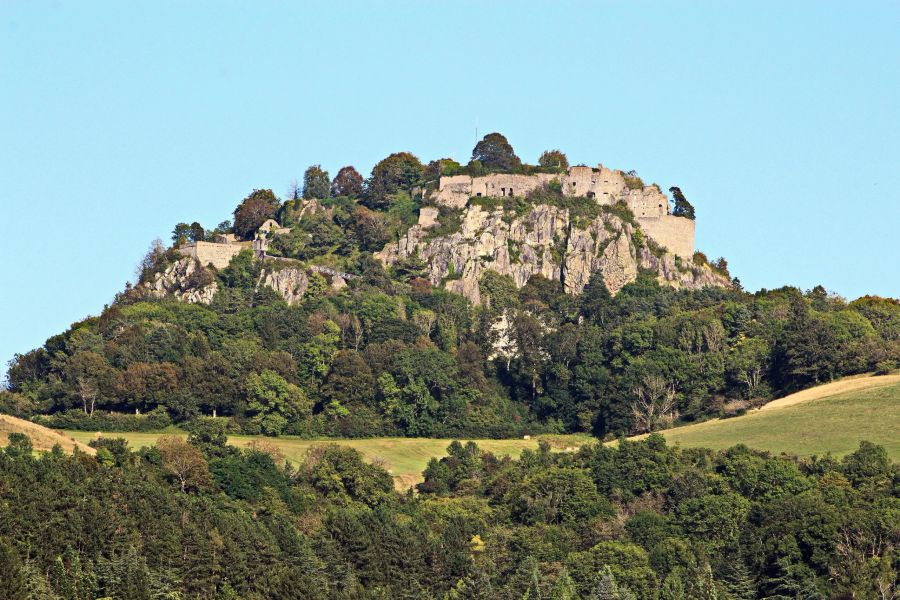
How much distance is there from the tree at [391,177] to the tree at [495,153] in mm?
5222

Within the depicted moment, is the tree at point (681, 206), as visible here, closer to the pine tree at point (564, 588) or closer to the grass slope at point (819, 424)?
the grass slope at point (819, 424)

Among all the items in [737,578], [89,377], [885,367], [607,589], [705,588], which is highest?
[89,377]

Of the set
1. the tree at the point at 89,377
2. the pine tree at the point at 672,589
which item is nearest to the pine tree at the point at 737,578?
the pine tree at the point at 672,589

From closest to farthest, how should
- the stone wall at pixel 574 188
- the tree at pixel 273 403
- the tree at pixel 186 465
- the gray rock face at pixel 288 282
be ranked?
the tree at pixel 186 465
the tree at pixel 273 403
the gray rock face at pixel 288 282
the stone wall at pixel 574 188

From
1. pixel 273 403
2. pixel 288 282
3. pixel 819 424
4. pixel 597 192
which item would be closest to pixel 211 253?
pixel 288 282

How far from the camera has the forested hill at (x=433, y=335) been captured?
374 ft

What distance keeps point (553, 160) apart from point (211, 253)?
2920 centimetres

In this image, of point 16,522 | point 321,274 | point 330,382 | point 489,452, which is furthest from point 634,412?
point 16,522

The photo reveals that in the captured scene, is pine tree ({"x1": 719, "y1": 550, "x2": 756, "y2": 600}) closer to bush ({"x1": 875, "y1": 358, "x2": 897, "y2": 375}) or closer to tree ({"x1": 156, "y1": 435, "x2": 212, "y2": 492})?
tree ({"x1": 156, "y1": 435, "x2": 212, "y2": 492})

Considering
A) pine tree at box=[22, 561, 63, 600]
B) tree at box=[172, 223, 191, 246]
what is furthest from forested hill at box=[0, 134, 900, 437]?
pine tree at box=[22, 561, 63, 600]

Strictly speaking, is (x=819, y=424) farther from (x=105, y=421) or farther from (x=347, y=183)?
(x=347, y=183)

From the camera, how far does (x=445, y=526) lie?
87688 millimetres

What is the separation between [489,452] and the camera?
10850cm

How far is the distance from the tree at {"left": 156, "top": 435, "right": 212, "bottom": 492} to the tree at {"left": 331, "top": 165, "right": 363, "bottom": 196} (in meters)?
61.0
